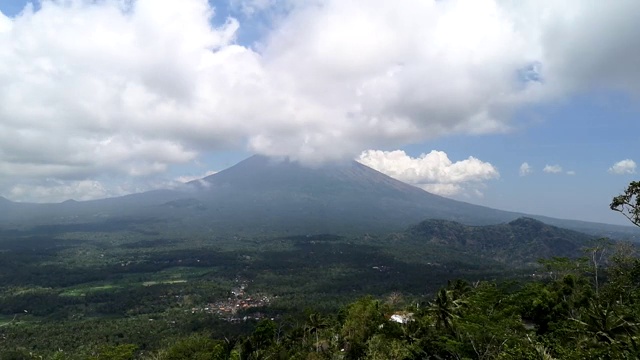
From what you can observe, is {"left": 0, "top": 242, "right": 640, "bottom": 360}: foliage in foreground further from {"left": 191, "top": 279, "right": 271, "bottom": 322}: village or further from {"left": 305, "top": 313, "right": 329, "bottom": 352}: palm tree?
{"left": 191, "top": 279, "right": 271, "bottom": 322}: village

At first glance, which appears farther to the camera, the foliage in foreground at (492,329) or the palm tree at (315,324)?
the palm tree at (315,324)

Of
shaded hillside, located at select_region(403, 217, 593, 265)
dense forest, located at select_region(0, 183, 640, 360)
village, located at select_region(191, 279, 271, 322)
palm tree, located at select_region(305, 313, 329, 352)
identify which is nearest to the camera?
dense forest, located at select_region(0, 183, 640, 360)

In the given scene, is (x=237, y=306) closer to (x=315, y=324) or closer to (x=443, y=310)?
(x=315, y=324)

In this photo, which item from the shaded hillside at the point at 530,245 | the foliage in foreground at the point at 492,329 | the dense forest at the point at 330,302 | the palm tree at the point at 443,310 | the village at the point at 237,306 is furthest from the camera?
the shaded hillside at the point at 530,245

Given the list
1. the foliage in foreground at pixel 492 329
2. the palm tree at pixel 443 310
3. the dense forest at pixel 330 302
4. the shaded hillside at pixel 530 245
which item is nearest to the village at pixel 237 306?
the dense forest at pixel 330 302

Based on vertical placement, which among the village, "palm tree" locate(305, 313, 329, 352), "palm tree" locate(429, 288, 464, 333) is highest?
"palm tree" locate(429, 288, 464, 333)

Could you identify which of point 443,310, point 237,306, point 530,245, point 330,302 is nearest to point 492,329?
point 443,310

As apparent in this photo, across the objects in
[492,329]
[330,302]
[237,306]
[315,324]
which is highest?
[492,329]

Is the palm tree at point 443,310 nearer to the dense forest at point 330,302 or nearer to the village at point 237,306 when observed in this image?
the dense forest at point 330,302

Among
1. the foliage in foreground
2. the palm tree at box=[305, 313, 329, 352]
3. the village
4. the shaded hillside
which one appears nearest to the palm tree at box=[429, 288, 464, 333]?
the foliage in foreground

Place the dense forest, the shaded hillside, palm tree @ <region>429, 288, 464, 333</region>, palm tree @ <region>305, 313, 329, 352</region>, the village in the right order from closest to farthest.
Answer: the dense forest → palm tree @ <region>429, 288, 464, 333</region> → palm tree @ <region>305, 313, 329, 352</region> → the village → the shaded hillside

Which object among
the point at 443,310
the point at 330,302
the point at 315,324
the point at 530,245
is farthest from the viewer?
the point at 530,245
